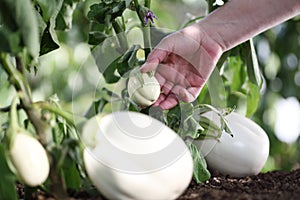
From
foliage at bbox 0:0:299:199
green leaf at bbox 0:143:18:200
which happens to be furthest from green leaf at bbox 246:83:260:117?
green leaf at bbox 0:143:18:200

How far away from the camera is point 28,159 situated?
2.06 ft

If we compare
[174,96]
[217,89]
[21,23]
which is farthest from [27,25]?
[217,89]

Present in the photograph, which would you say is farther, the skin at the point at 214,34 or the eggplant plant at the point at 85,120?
the skin at the point at 214,34

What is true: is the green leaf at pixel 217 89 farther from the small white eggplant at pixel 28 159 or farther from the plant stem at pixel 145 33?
the small white eggplant at pixel 28 159

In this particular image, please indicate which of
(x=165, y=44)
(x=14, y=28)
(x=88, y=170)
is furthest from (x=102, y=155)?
(x=165, y=44)

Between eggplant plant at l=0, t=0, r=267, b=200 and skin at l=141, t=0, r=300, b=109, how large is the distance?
4 centimetres

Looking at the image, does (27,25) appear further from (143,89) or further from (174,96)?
Result: (174,96)

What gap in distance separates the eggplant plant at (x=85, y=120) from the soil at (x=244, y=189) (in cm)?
2

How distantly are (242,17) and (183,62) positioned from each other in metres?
0.11

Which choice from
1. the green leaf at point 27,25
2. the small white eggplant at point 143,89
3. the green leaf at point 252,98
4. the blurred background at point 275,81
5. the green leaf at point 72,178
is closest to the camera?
the green leaf at point 27,25

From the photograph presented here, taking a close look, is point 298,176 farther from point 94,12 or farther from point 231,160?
point 94,12

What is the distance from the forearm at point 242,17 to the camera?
0.92 meters

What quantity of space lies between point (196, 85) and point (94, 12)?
190mm

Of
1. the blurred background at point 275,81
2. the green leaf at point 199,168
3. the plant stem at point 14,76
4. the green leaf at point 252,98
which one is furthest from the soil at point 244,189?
the blurred background at point 275,81
